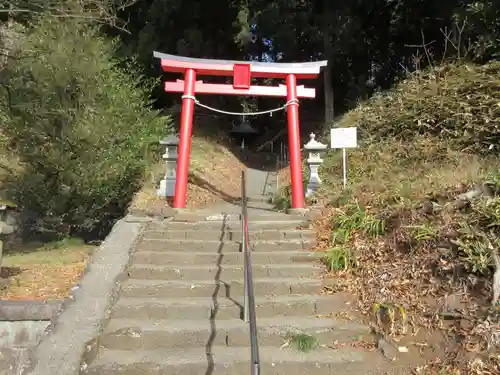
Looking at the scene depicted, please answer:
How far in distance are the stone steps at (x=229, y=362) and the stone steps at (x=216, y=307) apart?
521mm

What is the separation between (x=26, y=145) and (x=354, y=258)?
6923 millimetres

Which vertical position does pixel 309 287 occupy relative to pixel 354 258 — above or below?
below

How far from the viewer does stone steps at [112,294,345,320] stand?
13.9 ft

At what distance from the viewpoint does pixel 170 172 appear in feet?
28.7

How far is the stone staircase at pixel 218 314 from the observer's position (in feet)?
11.6

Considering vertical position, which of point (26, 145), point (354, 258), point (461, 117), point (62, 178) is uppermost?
point (461, 117)

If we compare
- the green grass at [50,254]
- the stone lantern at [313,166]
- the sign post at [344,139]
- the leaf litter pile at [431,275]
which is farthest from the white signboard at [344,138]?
the green grass at [50,254]

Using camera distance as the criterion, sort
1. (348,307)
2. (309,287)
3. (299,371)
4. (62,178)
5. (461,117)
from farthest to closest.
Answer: (62,178)
(461,117)
(309,287)
(348,307)
(299,371)

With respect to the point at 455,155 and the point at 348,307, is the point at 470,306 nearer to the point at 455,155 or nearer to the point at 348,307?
the point at 348,307

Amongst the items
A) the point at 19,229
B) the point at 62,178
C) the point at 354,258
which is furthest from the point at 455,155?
the point at 19,229

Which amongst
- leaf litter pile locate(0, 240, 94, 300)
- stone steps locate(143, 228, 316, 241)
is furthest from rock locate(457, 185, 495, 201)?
leaf litter pile locate(0, 240, 94, 300)

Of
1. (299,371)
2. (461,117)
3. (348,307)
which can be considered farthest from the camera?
(461,117)

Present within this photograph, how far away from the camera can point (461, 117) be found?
7926 mm

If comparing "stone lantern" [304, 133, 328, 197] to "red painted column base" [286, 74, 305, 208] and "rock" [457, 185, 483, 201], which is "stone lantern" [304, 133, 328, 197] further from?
"rock" [457, 185, 483, 201]
